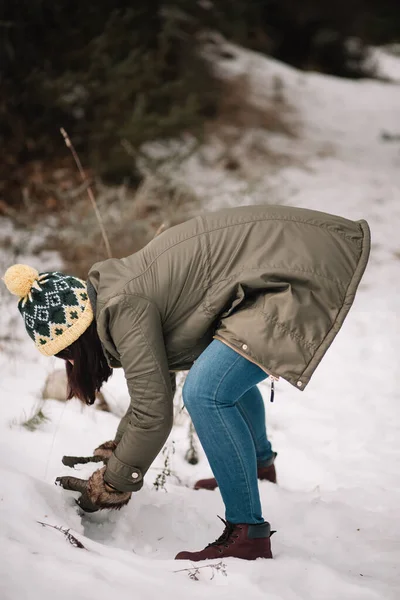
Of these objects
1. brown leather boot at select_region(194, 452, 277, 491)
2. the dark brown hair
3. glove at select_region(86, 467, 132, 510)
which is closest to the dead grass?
brown leather boot at select_region(194, 452, 277, 491)

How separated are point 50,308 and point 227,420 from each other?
23.7 inches

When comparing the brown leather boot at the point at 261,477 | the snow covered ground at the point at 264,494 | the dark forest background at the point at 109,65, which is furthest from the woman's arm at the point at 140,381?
the dark forest background at the point at 109,65

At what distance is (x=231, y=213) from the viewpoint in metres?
1.85

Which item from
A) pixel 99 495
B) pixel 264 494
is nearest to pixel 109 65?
pixel 264 494

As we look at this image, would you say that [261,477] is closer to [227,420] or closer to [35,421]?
[227,420]

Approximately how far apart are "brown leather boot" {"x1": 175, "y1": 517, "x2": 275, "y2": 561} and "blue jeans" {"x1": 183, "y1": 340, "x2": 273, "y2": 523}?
0.02 m

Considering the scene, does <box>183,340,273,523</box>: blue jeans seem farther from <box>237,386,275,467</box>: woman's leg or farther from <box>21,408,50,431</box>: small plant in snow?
<box>21,408,50,431</box>: small plant in snow

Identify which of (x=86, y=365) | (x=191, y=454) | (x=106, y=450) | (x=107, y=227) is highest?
(x=86, y=365)

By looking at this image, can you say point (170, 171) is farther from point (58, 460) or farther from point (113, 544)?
point (113, 544)

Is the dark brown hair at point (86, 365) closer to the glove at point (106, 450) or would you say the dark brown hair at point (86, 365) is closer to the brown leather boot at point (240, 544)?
the glove at point (106, 450)

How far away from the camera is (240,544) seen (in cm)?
188

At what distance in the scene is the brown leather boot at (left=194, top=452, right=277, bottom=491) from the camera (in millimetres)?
2467

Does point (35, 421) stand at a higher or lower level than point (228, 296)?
lower

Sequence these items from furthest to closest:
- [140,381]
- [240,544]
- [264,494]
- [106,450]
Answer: [264,494], [106,450], [240,544], [140,381]
